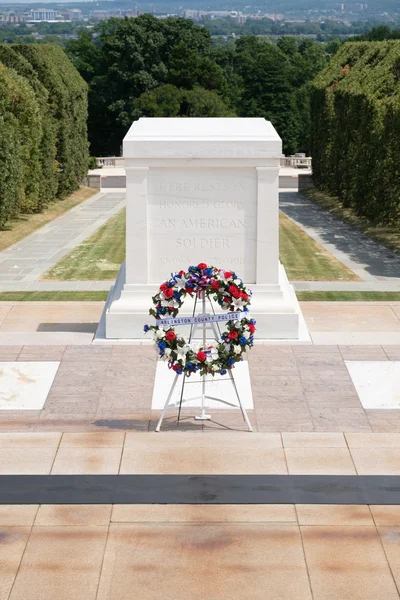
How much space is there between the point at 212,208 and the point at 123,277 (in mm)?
2231

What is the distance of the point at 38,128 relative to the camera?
3697 cm

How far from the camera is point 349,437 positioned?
10766mm

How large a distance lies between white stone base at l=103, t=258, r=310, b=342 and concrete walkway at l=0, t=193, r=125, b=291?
23.1 feet

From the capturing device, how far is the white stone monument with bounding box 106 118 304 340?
14234mm

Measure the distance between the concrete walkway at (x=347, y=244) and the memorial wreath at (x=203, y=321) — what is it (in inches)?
450

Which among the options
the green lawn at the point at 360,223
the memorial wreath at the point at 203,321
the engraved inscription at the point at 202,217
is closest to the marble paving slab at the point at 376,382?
the memorial wreath at the point at 203,321

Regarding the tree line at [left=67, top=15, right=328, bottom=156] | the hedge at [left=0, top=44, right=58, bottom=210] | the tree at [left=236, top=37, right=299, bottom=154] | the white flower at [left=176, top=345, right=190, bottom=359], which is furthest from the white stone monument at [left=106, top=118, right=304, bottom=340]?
the tree at [left=236, top=37, right=299, bottom=154]

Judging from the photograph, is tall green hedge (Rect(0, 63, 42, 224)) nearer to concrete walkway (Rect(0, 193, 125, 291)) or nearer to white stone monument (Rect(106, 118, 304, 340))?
concrete walkway (Rect(0, 193, 125, 291))

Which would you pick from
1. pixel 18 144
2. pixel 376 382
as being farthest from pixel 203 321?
pixel 18 144

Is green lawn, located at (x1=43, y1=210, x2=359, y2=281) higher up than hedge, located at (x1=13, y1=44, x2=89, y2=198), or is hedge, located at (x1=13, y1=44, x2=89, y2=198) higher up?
hedge, located at (x1=13, y1=44, x2=89, y2=198)

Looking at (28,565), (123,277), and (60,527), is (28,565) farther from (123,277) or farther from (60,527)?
(123,277)

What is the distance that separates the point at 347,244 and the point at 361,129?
7.36m

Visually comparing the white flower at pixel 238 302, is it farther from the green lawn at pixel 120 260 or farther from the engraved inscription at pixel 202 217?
the green lawn at pixel 120 260

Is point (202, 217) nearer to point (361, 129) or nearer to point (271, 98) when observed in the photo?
point (361, 129)
